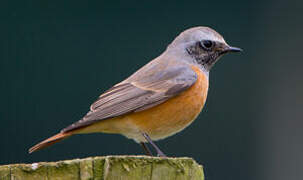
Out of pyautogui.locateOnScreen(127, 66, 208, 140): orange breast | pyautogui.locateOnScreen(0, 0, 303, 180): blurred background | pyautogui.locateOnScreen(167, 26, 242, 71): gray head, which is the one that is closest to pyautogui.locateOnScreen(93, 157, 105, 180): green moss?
pyautogui.locateOnScreen(127, 66, 208, 140): orange breast

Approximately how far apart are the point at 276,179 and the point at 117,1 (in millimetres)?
4316

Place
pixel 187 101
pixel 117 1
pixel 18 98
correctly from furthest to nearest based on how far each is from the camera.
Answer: pixel 117 1
pixel 18 98
pixel 187 101

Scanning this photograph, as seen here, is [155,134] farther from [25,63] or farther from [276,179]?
[276,179]

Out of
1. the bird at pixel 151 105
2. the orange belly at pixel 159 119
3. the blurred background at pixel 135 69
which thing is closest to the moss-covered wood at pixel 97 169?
the bird at pixel 151 105

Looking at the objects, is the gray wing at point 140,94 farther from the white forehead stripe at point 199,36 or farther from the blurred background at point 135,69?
the blurred background at point 135,69

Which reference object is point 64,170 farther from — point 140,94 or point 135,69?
point 135,69

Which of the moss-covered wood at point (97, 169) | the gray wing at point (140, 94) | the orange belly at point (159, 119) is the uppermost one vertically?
the gray wing at point (140, 94)

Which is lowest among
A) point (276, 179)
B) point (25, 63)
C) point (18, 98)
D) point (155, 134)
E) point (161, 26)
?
point (276, 179)

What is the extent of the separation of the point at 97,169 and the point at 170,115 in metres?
2.15

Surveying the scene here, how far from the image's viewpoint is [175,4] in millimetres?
9172

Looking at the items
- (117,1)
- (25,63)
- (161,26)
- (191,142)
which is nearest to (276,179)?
(191,142)

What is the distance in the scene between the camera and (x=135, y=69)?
8812 mm

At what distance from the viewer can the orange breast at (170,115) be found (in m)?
5.50

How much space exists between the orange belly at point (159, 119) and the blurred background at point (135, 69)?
2.94m
